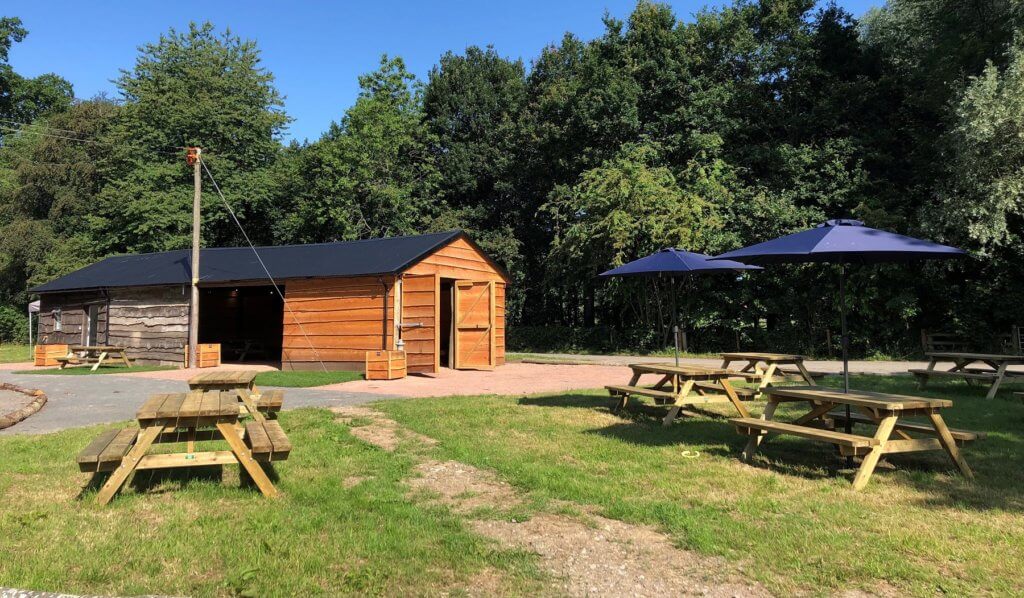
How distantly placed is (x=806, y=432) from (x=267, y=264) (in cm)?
1549

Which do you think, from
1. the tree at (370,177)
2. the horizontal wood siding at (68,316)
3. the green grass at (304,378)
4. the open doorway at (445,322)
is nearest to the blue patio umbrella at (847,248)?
the green grass at (304,378)

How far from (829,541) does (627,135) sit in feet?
78.7

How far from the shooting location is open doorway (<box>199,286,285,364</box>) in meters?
21.7

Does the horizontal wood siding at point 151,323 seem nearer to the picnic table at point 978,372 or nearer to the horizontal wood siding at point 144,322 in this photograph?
the horizontal wood siding at point 144,322

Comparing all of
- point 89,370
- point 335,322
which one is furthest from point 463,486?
point 89,370

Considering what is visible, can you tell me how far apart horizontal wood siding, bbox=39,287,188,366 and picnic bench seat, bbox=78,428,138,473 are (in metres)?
14.0

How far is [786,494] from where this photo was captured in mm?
4172

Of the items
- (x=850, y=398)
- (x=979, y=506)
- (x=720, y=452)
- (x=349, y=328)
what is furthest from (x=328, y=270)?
(x=979, y=506)

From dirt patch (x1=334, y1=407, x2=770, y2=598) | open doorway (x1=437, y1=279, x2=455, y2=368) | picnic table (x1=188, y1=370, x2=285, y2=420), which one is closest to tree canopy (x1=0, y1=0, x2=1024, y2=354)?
open doorway (x1=437, y1=279, x2=455, y2=368)

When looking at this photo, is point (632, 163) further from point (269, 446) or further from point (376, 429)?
point (269, 446)

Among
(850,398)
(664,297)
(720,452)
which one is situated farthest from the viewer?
(664,297)

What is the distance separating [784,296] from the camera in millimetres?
19688

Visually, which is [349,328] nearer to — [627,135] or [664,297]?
[664,297]

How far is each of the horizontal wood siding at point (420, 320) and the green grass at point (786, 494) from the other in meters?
7.04
